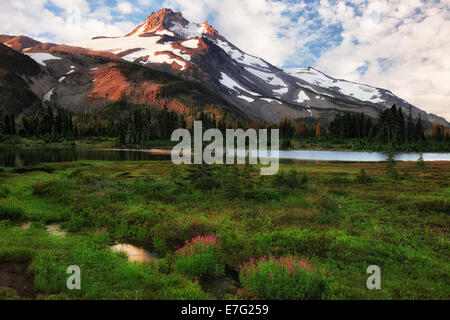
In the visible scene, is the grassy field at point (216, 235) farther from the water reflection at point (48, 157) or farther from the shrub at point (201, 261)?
the water reflection at point (48, 157)

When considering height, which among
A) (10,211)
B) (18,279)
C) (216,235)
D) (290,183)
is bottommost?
(18,279)

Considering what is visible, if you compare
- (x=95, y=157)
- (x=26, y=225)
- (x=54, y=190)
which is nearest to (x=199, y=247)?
(x=26, y=225)

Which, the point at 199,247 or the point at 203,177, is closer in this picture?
the point at 199,247

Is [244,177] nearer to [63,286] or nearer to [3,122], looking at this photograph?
[63,286]

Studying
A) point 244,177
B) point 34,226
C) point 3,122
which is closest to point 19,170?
point 34,226

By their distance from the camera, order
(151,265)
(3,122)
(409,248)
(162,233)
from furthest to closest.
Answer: (3,122) < (162,233) < (409,248) < (151,265)

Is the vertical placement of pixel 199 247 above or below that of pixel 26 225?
above

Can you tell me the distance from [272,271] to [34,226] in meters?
15.1

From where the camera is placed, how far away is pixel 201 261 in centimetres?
1192

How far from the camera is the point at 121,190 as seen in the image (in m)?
26.2

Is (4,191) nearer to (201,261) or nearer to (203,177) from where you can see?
(203,177)

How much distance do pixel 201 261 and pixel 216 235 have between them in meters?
3.39

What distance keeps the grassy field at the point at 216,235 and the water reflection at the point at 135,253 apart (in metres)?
0.51
